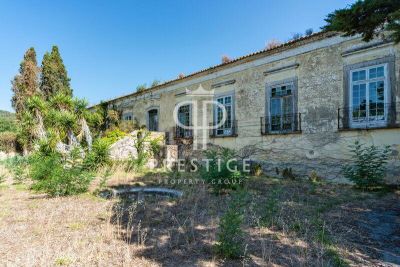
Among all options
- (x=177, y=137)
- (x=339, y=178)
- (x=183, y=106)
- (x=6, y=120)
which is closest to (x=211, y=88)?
(x=183, y=106)

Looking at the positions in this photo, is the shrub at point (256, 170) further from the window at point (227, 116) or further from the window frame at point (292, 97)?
the window at point (227, 116)

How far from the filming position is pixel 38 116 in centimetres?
1155

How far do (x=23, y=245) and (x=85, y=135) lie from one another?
29.0 ft

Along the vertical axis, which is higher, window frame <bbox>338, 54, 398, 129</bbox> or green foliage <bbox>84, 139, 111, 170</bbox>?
window frame <bbox>338, 54, 398, 129</bbox>

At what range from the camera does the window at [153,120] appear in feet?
56.7

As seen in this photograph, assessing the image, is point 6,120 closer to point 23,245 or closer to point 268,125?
point 268,125

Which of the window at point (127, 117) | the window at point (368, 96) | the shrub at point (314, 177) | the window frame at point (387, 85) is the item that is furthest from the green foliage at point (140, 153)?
the window at point (368, 96)

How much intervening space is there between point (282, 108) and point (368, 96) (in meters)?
2.92

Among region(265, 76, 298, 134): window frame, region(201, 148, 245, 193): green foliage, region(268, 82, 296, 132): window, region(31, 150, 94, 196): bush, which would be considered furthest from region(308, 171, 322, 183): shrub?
region(31, 150, 94, 196): bush

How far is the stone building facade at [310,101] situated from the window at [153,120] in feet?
13.5

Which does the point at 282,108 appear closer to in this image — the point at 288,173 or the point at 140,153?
the point at 288,173

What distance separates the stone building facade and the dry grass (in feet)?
8.24

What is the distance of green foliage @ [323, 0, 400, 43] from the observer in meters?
4.05

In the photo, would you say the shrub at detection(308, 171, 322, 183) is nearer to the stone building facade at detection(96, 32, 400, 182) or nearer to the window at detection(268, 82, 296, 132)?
the stone building facade at detection(96, 32, 400, 182)
